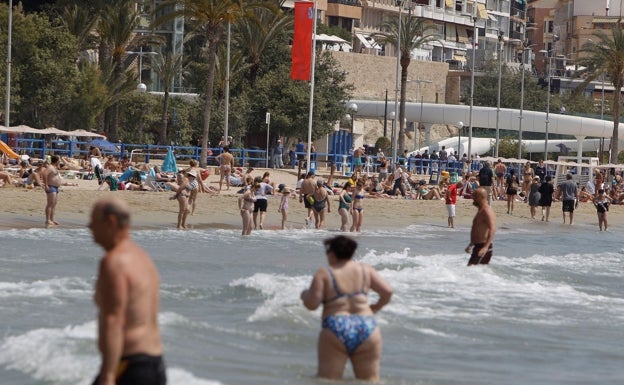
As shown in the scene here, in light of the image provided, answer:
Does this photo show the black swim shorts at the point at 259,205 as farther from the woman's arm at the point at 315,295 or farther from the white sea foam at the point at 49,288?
the woman's arm at the point at 315,295

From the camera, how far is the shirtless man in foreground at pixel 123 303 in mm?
5902

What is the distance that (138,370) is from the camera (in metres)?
6.16

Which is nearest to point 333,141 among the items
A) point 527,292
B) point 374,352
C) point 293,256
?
point 293,256

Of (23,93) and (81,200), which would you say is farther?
(23,93)

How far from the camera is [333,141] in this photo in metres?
60.5

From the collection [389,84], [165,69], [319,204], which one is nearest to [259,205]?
[319,204]

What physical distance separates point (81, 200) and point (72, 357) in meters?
20.9

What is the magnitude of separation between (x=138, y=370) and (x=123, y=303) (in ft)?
1.35

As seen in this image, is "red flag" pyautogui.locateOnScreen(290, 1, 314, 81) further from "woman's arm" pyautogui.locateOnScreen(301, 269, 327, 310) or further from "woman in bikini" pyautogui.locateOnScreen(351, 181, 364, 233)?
"woman's arm" pyautogui.locateOnScreen(301, 269, 327, 310)


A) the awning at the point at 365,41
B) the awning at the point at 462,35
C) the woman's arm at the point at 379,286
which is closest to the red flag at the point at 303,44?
the woman's arm at the point at 379,286

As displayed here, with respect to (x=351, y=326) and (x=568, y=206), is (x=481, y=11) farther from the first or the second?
(x=351, y=326)

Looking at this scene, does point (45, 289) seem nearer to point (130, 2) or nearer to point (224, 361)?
point (224, 361)

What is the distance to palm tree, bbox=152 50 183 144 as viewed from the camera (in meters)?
53.4

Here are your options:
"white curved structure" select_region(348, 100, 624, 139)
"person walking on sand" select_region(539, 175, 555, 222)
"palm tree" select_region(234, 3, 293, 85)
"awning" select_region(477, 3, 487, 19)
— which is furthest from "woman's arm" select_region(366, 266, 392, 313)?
"awning" select_region(477, 3, 487, 19)
